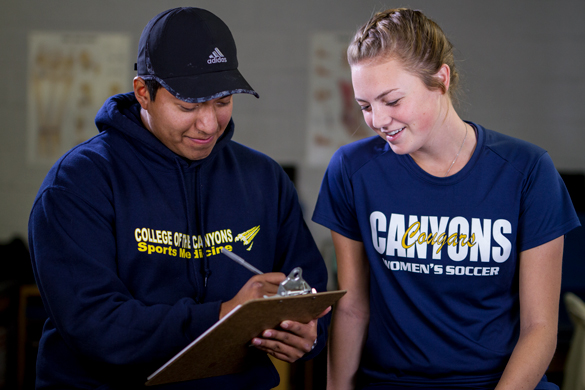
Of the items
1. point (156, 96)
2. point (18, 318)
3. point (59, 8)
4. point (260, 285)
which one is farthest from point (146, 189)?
point (59, 8)

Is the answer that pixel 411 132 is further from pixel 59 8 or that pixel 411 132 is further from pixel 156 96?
pixel 59 8

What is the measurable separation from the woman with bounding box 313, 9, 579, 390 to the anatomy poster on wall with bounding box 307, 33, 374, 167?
7.18ft

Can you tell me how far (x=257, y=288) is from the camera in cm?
113

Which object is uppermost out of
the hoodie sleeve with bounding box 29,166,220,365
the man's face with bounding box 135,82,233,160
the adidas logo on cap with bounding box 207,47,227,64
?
the adidas logo on cap with bounding box 207,47,227,64

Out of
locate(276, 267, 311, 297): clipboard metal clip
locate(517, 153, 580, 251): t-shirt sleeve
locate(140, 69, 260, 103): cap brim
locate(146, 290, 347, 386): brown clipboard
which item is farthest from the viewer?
locate(517, 153, 580, 251): t-shirt sleeve

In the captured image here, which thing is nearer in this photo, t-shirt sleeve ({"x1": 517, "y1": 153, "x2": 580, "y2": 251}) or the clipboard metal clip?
the clipboard metal clip

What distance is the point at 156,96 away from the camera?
4.18 ft

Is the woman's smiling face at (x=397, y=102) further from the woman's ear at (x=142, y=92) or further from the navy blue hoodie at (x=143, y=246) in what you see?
the woman's ear at (x=142, y=92)

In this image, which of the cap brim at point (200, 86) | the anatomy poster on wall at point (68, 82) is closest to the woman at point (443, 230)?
the cap brim at point (200, 86)

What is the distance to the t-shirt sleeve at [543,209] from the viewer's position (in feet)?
4.40

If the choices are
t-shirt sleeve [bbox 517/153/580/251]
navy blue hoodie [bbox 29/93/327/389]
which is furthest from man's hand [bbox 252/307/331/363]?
t-shirt sleeve [bbox 517/153/580/251]

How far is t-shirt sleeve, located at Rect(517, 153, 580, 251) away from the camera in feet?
4.40

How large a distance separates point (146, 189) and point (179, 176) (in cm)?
9

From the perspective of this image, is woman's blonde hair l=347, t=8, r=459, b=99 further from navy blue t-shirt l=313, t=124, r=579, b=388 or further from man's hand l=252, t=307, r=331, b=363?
man's hand l=252, t=307, r=331, b=363
